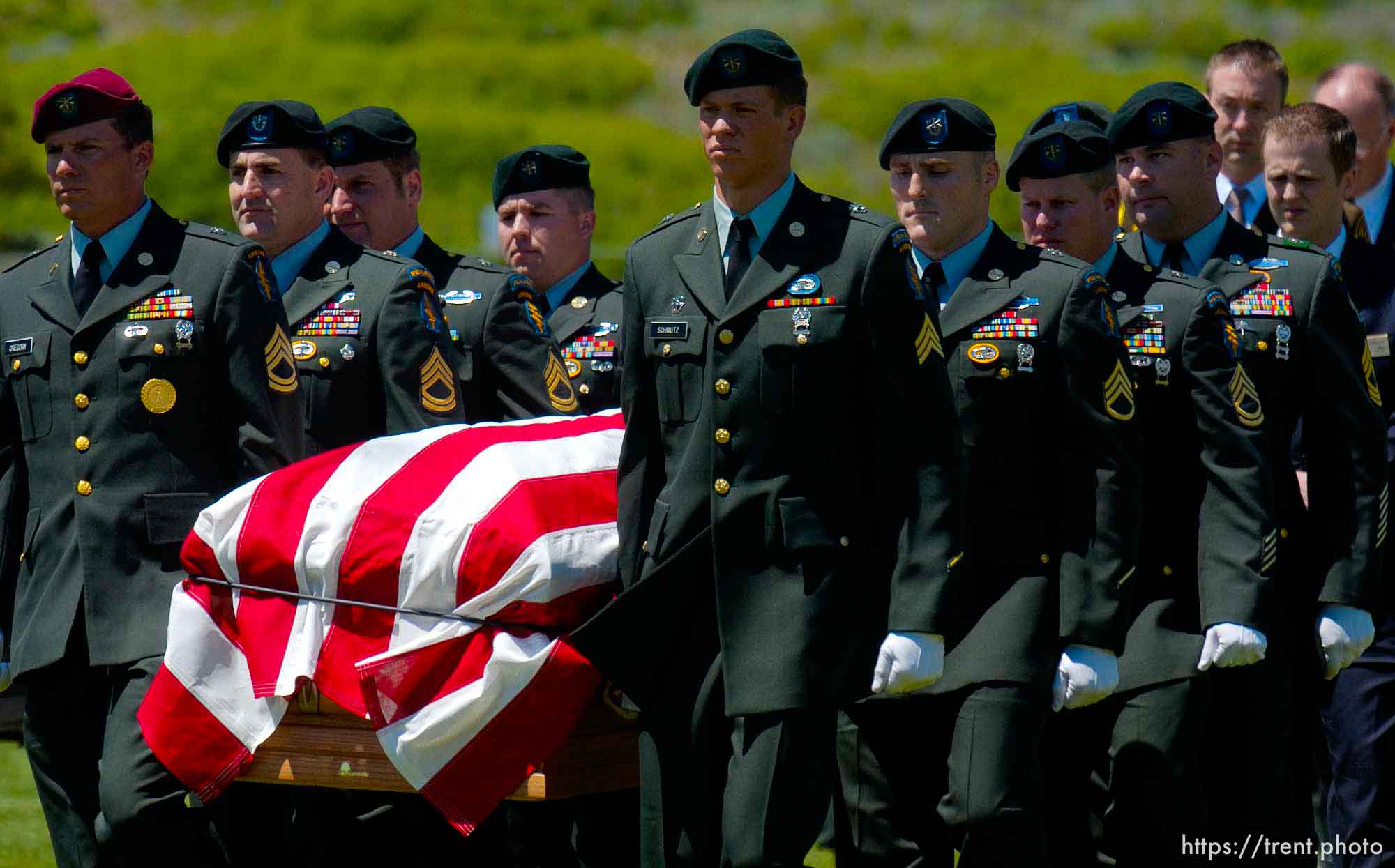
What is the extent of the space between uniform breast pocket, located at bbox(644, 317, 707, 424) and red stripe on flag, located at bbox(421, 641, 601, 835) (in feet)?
2.00

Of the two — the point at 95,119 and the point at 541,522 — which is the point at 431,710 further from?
the point at 95,119

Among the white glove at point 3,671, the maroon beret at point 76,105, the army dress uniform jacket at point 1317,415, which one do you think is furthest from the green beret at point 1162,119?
the white glove at point 3,671

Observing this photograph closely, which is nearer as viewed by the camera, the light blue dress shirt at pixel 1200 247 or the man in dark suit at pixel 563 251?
the light blue dress shirt at pixel 1200 247

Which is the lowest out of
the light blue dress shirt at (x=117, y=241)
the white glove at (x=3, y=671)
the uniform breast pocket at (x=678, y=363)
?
the white glove at (x=3, y=671)

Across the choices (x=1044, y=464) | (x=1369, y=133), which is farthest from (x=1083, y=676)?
(x=1369, y=133)

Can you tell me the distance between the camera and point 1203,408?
5.27 metres

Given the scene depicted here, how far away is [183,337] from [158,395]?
0.50ft

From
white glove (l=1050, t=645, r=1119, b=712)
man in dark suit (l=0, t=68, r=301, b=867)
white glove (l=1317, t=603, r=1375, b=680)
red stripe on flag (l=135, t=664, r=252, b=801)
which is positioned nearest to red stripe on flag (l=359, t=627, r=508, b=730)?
red stripe on flag (l=135, t=664, r=252, b=801)

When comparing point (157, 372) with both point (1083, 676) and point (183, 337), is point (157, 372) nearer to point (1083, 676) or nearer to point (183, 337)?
point (183, 337)

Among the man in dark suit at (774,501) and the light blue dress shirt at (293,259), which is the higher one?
the light blue dress shirt at (293,259)

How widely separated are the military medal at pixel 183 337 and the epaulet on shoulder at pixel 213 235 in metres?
0.27

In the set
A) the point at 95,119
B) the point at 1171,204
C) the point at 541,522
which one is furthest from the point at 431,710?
the point at 1171,204

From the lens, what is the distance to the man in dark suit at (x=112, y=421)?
504cm

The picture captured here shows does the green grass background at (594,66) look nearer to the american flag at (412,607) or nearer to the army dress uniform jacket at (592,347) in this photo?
the army dress uniform jacket at (592,347)
